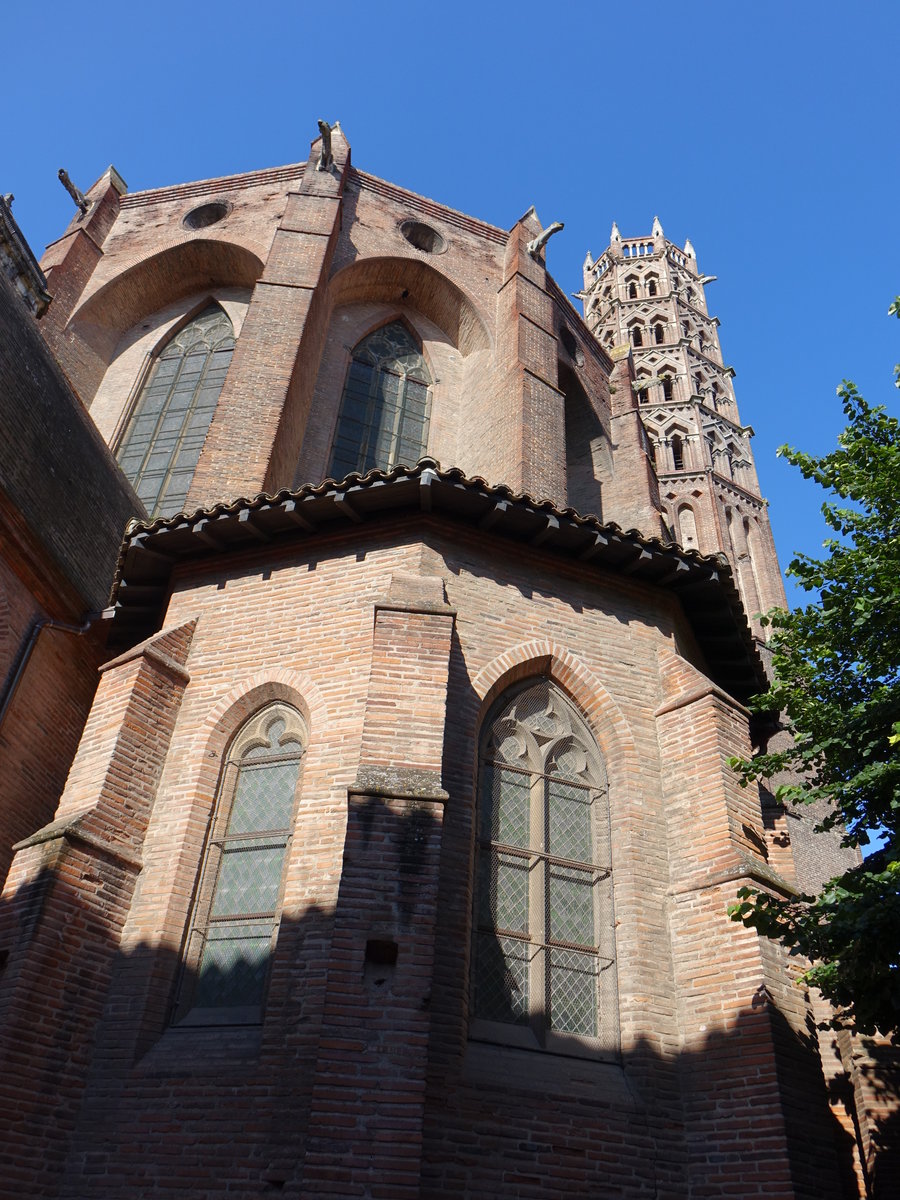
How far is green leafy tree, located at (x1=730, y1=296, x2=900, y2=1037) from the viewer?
7195 mm

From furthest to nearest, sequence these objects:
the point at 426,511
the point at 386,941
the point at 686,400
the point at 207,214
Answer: the point at 686,400
the point at 207,214
the point at 426,511
the point at 386,941

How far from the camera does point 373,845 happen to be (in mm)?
6820

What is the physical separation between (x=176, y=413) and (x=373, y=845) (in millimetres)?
10722

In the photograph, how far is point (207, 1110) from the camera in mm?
6645

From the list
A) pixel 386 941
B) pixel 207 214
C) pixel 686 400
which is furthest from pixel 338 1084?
pixel 686 400

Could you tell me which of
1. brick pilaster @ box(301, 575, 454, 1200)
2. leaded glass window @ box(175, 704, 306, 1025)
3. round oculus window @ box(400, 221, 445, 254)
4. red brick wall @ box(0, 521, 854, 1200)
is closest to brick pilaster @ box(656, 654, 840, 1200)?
red brick wall @ box(0, 521, 854, 1200)

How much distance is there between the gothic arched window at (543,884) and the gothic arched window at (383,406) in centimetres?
700

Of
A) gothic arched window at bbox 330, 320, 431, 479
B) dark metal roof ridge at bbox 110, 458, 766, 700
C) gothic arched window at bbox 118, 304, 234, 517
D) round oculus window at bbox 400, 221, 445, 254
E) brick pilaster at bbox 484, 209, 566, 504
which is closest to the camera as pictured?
dark metal roof ridge at bbox 110, 458, 766, 700

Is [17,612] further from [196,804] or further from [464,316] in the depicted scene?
[464,316]

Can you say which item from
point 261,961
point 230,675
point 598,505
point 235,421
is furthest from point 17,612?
point 598,505

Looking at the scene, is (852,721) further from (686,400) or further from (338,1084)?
(686,400)

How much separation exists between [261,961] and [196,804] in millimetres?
1480

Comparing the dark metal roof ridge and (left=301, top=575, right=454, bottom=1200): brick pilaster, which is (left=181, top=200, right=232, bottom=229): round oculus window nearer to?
the dark metal roof ridge

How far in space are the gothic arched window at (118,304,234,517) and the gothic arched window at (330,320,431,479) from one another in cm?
216
